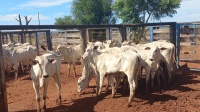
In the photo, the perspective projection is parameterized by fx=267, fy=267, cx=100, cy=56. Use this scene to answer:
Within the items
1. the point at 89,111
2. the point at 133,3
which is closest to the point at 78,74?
the point at 89,111

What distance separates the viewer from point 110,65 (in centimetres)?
866

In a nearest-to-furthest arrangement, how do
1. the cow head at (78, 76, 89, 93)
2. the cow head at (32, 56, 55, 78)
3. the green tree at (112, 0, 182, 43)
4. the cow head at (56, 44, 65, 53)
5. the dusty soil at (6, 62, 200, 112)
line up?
the cow head at (32, 56, 55, 78) → the dusty soil at (6, 62, 200, 112) → the cow head at (78, 76, 89, 93) → the cow head at (56, 44, 65, 53) → the green tree at (112, 0, 182, 43)

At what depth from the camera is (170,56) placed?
1052cm

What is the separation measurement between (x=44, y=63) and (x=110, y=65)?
7.01ft

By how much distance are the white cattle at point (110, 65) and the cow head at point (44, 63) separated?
1777mm

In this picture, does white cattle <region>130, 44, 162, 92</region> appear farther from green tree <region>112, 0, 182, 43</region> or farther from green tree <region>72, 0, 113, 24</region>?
green tree <region>72, 0, 113, 24</region>

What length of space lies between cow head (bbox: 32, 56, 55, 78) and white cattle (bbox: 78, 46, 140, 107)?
1.78 m

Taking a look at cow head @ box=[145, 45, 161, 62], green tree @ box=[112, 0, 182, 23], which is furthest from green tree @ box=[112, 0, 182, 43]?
cow head @ box=[145, 45, 161, 62]

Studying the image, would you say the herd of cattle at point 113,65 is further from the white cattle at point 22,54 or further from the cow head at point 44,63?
the white cattle at point 22,54

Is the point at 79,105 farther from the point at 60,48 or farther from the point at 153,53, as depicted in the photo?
the point at 60,48

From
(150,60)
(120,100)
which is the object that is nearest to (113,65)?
(120,100)

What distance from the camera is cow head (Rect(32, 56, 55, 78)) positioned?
25.0ft

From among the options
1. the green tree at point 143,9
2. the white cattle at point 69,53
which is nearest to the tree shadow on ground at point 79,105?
the white cattle at point 69,53

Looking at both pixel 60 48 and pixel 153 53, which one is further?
pixel 60 48
